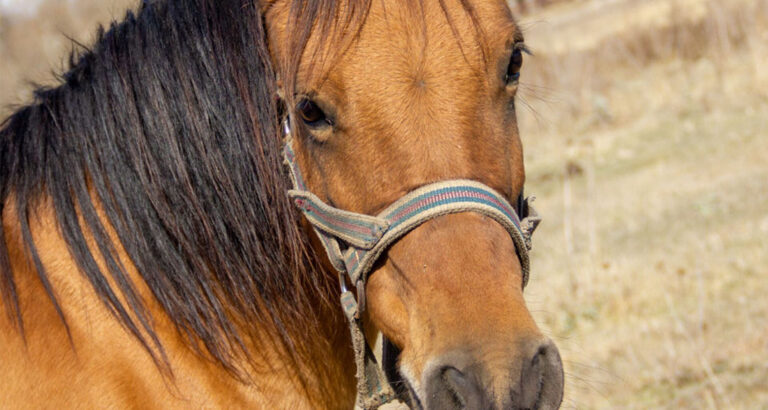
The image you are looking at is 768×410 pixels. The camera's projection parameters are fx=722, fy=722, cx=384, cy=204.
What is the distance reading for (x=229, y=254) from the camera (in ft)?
7.25

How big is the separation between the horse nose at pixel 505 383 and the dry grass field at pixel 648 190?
0.80 meters

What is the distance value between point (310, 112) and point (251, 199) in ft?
1.10

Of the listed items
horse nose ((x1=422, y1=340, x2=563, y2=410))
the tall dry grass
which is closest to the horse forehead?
horse nose ((x1=422, y1=340, x2=563, y2=410))

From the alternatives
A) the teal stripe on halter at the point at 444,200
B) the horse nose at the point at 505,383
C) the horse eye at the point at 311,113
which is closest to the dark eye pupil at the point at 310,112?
the horse eye at the point at 311,113

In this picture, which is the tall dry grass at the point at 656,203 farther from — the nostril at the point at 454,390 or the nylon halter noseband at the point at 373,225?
the nostril at the point at 454,390

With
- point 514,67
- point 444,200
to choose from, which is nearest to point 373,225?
point 444,200

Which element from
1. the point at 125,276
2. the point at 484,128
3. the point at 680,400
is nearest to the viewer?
the point at 484,128

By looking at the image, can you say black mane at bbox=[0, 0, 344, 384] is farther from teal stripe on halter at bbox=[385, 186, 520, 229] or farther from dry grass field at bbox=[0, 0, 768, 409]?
dry grass field at bbox=[0, 0, 768, 409]

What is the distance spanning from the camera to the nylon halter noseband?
187 cm

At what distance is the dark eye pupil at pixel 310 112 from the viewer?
2037mm

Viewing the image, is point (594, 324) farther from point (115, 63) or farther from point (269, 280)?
point (115, 63)

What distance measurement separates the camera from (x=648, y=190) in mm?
8867

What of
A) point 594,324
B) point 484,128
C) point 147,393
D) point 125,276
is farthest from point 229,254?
point 594,324

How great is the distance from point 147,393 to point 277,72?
100cm
